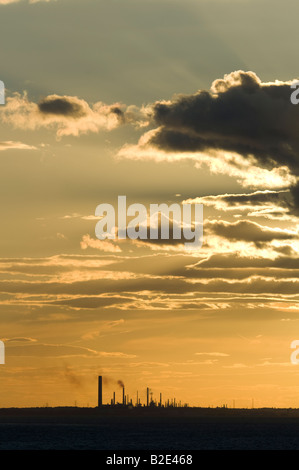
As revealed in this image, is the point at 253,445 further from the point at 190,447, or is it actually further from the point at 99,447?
the point at 99,447
